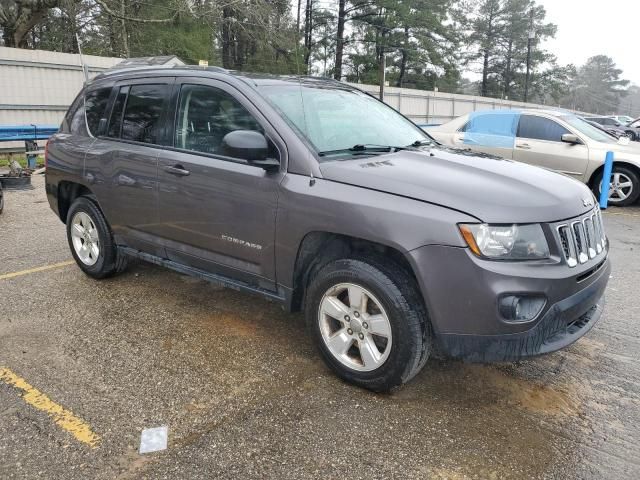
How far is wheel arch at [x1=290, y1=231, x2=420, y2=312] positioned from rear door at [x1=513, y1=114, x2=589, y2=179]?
6.79 m

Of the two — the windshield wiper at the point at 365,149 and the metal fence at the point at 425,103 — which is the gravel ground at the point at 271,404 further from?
the metal fence at the point at 425,103

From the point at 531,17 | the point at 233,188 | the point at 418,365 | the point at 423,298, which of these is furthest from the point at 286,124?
the point at 531,17

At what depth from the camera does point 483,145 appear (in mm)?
9375

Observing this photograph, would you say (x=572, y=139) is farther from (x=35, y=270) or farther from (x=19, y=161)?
(x=19, y=161)

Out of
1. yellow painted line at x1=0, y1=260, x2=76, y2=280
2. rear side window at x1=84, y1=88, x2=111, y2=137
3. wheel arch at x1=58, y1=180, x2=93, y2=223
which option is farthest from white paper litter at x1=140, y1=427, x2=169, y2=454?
yellow painted line at x1=0, y1=260, x2=76, y2=280

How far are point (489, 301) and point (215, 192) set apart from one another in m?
1.87

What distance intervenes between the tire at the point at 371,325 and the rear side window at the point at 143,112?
1.83 m

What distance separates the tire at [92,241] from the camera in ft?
14.9

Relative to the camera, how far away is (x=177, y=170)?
367 cm

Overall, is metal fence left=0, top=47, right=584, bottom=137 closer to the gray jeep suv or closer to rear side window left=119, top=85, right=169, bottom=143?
the gray jeep suv

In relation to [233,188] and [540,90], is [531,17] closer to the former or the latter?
[540,90]

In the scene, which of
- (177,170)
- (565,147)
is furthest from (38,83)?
(565,147)

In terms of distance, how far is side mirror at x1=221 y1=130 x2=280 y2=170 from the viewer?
3.08 meters

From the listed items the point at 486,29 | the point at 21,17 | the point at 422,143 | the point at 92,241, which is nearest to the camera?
the point at 422,143
